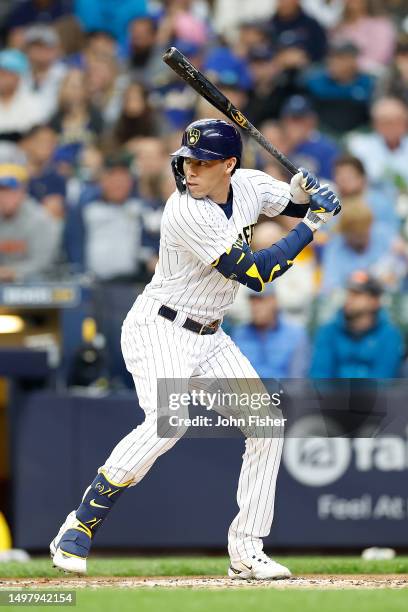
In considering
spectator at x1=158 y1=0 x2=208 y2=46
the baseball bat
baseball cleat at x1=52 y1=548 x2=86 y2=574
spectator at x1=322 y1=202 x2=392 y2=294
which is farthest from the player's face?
spectator at x1=158 y1=0 x2=208 y2=46

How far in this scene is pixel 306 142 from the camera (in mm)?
10453

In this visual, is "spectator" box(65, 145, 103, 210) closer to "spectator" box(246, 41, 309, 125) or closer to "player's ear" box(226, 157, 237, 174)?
"spectator" box(246, 41, 309, 125)

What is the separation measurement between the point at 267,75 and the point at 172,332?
6231 mm

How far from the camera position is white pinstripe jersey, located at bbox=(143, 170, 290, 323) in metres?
5.14

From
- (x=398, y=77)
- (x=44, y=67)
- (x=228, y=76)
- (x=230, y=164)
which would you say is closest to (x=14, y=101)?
(x=44, y=67)

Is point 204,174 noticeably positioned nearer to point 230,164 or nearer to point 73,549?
point 230,164

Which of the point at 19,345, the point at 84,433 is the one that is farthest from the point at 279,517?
the point at 19,345

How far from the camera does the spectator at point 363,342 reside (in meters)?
8.03

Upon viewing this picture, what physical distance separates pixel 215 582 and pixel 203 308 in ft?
3.78

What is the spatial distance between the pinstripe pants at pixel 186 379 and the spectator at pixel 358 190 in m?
4.38

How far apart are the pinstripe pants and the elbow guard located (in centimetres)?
39

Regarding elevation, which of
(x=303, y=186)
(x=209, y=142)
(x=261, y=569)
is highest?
(x=209, y=142)

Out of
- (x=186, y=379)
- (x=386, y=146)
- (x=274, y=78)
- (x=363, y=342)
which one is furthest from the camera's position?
(x=274, y=78)

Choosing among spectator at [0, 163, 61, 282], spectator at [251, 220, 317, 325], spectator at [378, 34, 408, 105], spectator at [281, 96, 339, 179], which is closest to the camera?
spectator at [251, 220, 317, 325]
